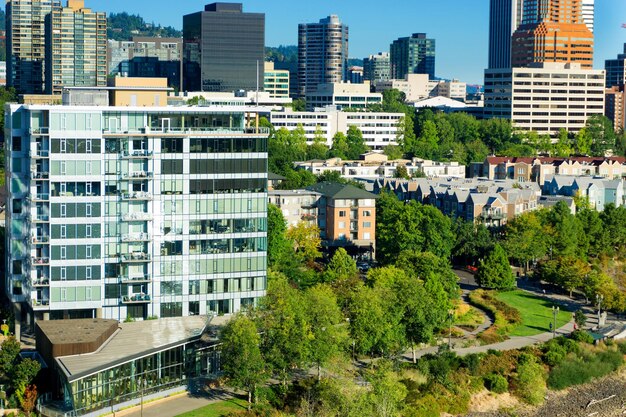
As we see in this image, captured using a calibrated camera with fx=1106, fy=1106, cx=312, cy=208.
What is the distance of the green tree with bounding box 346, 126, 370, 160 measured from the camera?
160 meters

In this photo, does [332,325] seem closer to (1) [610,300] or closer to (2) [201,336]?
(2) [201,336]

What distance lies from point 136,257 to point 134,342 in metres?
5.83

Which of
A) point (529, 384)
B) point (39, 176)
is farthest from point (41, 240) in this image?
point (529, 384)

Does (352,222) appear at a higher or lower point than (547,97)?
lower

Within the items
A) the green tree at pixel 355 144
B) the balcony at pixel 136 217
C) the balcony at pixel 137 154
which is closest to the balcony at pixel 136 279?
the balcony at pixel 136 217

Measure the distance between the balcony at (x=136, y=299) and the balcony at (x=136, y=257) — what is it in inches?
77.9

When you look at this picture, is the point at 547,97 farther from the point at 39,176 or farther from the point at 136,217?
the point at 39,176

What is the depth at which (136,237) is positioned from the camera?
60969 millimetres

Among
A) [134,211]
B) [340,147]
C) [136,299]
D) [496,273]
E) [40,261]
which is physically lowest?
[496,273]

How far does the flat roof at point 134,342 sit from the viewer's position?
52781 millimetres

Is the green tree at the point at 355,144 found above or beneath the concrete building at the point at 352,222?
above

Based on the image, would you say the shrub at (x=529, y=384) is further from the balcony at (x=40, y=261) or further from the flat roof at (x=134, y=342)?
the balcony at (x=40, y=261)

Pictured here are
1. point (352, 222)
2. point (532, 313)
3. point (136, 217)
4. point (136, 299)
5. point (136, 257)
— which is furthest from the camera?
point (352, 222)

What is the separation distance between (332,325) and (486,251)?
1508 inches
